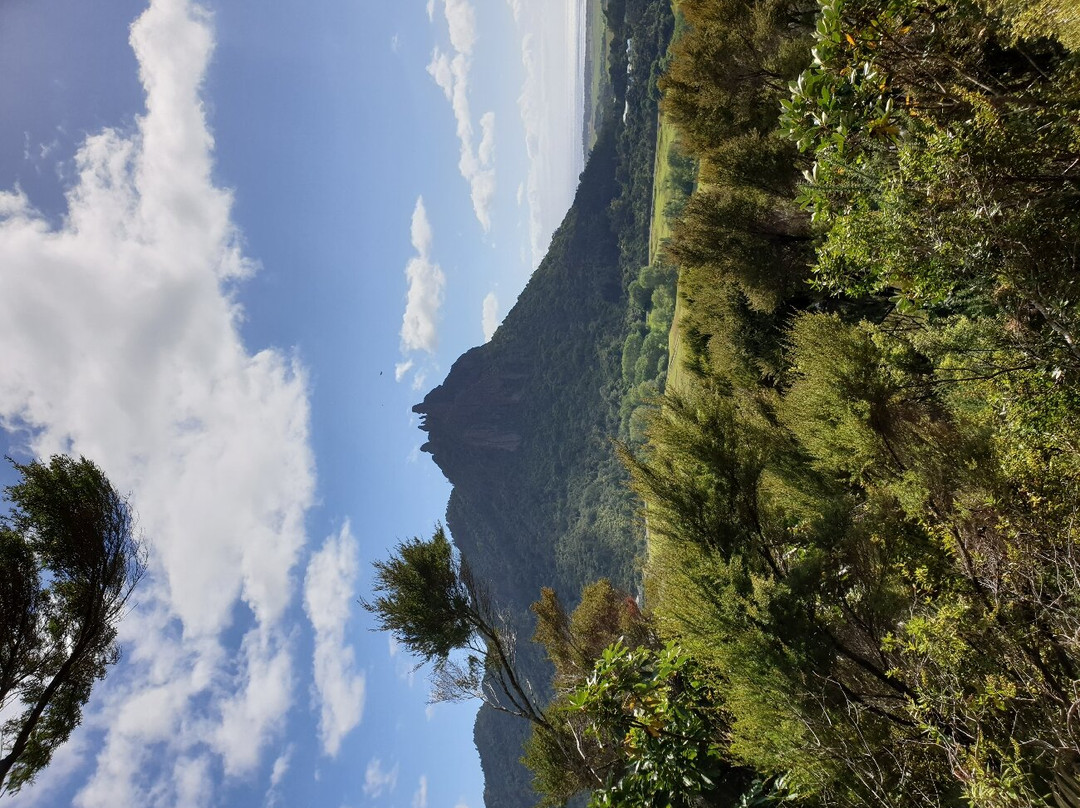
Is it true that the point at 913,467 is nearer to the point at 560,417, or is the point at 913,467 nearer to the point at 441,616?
the point at 441,616

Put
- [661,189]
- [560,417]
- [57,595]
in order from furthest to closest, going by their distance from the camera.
Result: [560,417], [661,189], [57,595]

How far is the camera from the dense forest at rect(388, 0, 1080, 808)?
16.4ft

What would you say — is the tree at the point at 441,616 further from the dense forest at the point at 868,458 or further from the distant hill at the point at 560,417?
the distant hill at the point at 560,417

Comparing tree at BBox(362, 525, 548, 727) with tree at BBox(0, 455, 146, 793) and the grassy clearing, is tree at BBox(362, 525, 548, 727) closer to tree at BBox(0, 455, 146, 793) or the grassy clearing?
tree at BBox(0, 455, 146, 793)

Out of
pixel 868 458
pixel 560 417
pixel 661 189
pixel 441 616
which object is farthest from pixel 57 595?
pixel 560 417

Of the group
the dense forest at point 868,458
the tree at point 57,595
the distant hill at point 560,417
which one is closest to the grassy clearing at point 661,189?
the distant hill at point 560,417

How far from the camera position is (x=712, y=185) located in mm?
16672

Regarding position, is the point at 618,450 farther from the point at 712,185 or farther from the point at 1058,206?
the point at 712,185

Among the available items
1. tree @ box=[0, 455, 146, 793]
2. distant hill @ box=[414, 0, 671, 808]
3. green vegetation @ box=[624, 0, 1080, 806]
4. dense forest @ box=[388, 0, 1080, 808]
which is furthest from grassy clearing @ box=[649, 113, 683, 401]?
tree @ box=[0, 455, 146, 793]

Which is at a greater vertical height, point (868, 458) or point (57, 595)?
point (57, 595)

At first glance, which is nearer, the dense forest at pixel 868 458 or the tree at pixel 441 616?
the dense forest at pixel 868 458

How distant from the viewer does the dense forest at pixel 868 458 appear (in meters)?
5.00

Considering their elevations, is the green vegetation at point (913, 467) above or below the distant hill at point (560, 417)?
below

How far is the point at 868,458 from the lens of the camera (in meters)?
10.7
